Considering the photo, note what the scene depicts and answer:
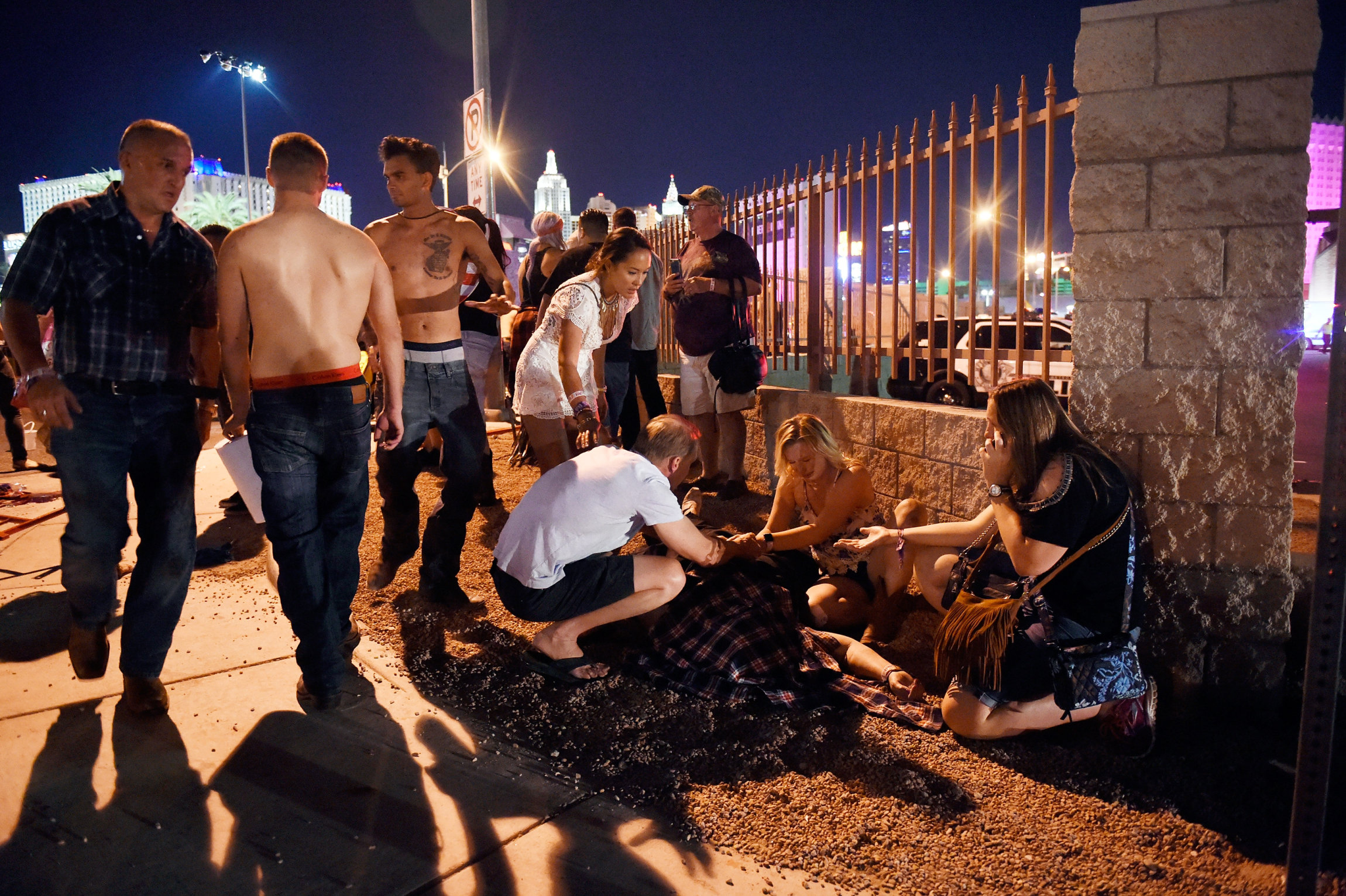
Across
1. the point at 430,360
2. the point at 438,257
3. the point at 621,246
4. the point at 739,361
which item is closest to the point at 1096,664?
the point at 621,246

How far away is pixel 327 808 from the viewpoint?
2.47 m

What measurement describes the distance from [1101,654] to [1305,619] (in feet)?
3.95

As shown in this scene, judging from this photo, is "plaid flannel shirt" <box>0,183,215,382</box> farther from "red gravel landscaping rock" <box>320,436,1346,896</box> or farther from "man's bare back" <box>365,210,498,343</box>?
"red gravel landscaping rock" <box>320,436,1346,896</box>

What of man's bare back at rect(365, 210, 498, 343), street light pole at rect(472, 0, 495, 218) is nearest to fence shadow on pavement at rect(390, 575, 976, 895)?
man's bare back at rect(365, 210, 498, 343)

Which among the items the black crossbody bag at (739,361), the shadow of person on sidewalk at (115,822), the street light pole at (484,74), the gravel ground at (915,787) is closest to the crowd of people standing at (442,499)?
the gravel ground at (915,787)

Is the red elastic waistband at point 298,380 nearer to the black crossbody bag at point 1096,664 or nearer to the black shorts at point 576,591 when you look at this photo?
the black shorts at point 576,591

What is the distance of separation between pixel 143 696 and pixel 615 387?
3.75 meters

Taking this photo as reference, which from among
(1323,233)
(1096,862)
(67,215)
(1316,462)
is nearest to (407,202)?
(67,215)

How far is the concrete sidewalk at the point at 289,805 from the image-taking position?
7.18ft

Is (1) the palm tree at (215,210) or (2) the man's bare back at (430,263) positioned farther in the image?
(1) the palm tree at (215,210)

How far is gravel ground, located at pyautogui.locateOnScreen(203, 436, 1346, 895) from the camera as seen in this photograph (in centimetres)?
231

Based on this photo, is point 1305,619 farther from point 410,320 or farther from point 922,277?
point 922,277

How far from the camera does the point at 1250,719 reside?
3.25 metres

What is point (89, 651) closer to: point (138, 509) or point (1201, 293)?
point (138, 509)
